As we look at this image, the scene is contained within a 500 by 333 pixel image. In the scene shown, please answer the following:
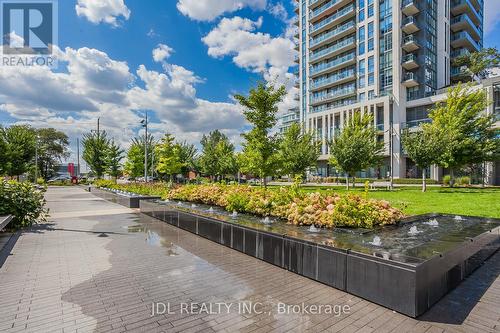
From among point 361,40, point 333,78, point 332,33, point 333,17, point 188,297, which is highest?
point 333,17

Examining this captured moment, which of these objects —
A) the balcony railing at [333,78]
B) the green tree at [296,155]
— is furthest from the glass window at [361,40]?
the green tree at [296,155]

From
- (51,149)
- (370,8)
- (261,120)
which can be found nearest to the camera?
(261,120)

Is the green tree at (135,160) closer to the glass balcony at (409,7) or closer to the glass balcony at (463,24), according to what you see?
the glass balcony at (409,7)

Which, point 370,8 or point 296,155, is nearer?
point 296,155


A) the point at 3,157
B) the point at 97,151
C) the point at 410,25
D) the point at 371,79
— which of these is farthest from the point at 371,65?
the point at 3,157

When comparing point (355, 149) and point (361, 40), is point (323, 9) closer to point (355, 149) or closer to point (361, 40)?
point (361, 40)

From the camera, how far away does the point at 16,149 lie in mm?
32469

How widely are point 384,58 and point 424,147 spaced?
29.6 m

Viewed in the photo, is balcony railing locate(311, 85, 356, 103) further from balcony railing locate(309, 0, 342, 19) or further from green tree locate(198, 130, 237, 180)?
green tree locate(198, 130, 237, 180)

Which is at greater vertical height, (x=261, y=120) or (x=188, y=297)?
(x=261, y=120)

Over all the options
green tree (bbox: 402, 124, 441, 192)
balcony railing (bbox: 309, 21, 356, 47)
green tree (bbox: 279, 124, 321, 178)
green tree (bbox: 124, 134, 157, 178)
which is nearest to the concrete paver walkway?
green tree (bbox: 402, 124, 441, 192)

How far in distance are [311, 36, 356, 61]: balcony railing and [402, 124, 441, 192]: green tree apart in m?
33.1

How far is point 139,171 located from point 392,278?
3533 centimetres

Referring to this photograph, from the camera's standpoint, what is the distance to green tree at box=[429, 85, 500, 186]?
21531 millimetres
